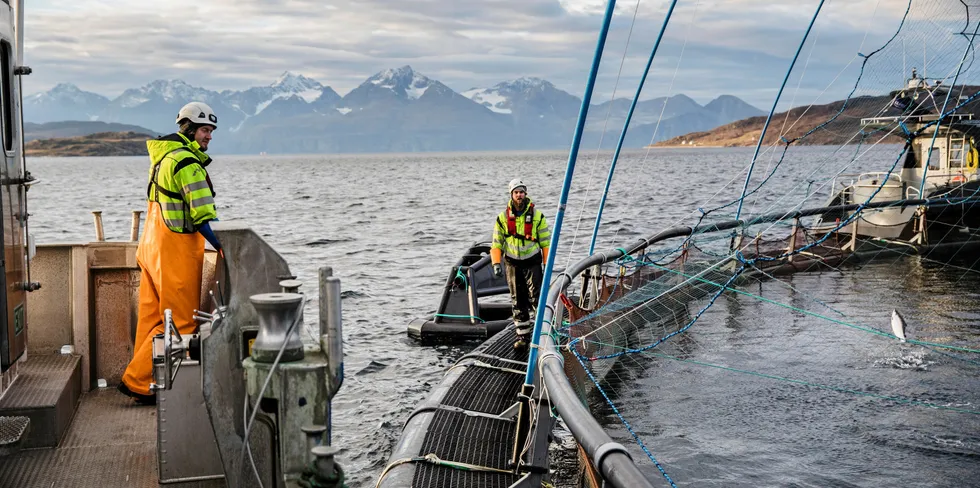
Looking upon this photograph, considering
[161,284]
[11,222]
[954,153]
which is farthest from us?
[954,153]

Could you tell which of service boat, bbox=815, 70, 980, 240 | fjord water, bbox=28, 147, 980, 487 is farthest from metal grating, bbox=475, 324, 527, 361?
service boat, bbox=815, 70, 980, 240

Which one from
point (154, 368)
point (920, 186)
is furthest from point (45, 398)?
point (920, 186)

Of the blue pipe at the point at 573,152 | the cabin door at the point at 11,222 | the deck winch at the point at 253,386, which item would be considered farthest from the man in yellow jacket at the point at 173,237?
the blue pipe at the point at 573,152

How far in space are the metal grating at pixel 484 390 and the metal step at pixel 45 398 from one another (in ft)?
10.4

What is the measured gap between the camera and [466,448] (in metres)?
7.26

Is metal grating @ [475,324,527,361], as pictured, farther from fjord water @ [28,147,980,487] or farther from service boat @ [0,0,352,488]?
service boat @ [0,0,352,488]

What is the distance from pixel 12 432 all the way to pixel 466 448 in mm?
3239

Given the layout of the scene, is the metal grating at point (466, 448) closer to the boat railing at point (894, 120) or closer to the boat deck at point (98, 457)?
the boat deck at point (98, 457)

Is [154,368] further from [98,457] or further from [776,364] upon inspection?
[776,364]

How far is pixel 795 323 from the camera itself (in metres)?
17.2

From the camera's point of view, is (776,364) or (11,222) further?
(776,364)

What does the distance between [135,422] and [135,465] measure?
0.89 metres

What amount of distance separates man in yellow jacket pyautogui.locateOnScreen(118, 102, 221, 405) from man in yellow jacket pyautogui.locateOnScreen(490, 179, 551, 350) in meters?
4.96

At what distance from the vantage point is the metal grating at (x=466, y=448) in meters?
6.68
